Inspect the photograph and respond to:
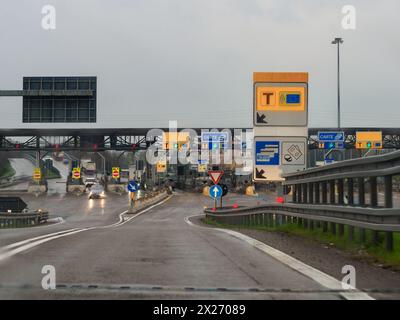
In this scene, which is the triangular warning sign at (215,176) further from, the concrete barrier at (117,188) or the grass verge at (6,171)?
the grass verge at (6,171)

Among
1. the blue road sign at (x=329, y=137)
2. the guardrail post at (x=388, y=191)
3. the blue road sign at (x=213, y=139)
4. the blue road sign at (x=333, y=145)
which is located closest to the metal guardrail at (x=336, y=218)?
the guardrail post at (x=388, y=191)

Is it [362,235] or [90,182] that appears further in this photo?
[90,182]

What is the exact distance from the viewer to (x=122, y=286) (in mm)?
7344

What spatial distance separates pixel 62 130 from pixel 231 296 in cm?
8938

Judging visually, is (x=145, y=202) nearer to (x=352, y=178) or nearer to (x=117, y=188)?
(x=117, y=188)

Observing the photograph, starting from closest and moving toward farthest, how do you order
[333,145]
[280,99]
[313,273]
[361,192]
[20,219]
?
1. [313,273]
2. [361,192]
3. [280,99]
4. [333,145]
5. [20,219]

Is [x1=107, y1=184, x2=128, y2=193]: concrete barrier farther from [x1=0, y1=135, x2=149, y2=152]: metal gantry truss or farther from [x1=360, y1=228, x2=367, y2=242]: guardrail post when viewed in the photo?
[x1=360, y1=228, x2=367, y2=242]: guardrail post

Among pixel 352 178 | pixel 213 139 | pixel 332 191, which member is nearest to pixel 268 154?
pixel 332 191

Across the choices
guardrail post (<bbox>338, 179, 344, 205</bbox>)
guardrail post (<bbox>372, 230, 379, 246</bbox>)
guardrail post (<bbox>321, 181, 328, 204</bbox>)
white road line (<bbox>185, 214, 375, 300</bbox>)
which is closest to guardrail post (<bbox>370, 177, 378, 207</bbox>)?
guardrail post (<bbox>372, 230, 379, 246</bbox>)

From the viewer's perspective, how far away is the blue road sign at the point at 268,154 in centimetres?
2075

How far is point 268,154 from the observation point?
20828 millimetres

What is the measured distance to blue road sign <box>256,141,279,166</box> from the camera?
68.1ft
